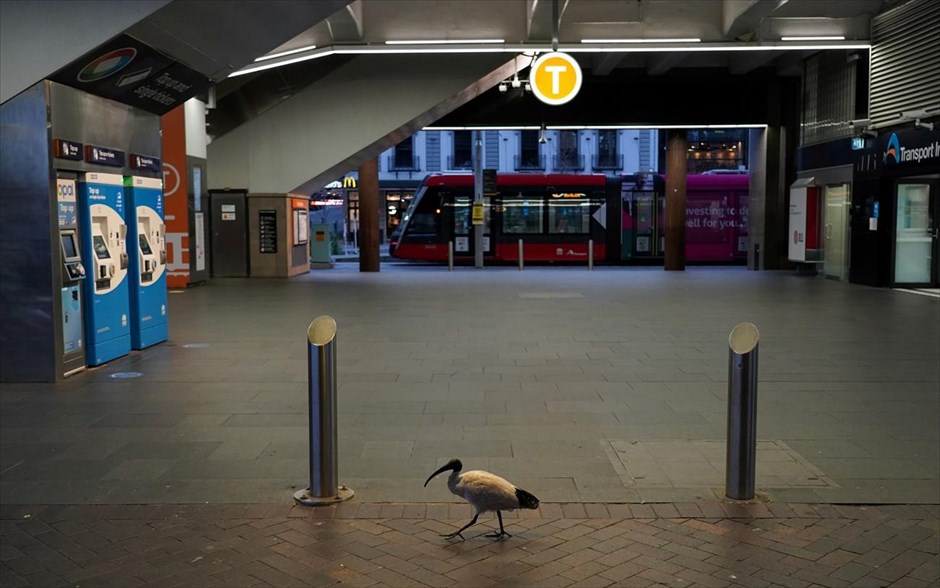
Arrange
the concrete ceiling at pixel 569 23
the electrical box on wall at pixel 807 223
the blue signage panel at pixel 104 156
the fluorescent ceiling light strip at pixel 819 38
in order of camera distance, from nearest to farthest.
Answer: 1. the blue signage panel at pixel 104 156
2. the concrete ceiling at pixel 569 23
3. the fluorescent ceiling light strip at pixel 819 38
4. the electrical box on wall at pixel 807 223

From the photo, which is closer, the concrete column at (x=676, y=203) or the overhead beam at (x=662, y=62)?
the overhead beam at (x=662, y=62)

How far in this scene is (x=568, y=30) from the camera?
60.1 feet

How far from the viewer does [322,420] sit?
504cm

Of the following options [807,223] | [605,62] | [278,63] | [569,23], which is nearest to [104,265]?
[278,63]

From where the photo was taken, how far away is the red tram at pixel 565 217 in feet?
94.8

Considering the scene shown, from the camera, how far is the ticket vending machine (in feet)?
28.6

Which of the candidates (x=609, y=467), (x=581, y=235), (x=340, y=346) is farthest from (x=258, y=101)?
(x=609, y=467)

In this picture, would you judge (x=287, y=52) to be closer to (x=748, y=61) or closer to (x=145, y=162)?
(x=145, y=162)

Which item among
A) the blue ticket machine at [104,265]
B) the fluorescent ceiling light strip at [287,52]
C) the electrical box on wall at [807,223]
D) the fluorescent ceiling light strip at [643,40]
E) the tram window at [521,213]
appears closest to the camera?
the blue ticket machine at [104,265]

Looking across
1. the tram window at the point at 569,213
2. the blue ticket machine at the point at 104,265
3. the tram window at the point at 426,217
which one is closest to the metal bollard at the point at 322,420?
the blue ticket machine at the point at 104,265

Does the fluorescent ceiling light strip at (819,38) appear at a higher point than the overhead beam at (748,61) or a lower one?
lower

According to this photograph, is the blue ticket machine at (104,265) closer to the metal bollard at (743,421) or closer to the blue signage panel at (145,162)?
the blue signage panel at (145,162)

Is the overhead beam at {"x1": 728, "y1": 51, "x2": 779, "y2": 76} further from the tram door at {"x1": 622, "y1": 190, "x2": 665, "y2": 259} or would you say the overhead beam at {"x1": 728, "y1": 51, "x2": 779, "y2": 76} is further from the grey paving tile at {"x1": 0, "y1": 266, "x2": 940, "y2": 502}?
the grey paving tile at {"x1": 0, "y1": 266, "x2": 940, "y2": 502}

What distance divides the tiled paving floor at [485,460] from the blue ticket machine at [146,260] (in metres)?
0.38
